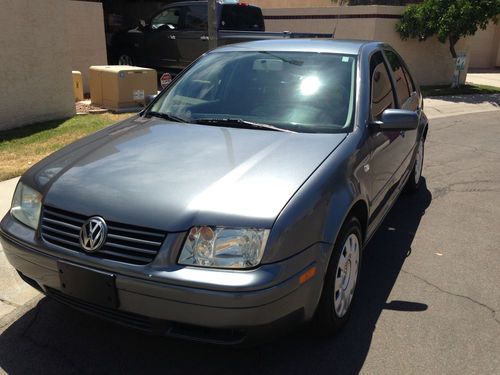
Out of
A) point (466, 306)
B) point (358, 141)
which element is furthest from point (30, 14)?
point (466, 306)

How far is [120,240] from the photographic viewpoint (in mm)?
2473

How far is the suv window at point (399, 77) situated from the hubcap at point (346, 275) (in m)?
2.02

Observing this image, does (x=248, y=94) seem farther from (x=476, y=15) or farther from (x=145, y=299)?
(x=476, y=15)

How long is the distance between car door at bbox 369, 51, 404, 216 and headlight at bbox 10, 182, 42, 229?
209cm

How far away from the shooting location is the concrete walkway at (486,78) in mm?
19041

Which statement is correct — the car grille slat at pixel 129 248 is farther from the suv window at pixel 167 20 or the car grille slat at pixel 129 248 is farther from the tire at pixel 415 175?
the suv window at pixel 167 20

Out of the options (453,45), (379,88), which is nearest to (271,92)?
(379,88)

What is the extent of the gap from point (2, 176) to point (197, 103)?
10.2ft

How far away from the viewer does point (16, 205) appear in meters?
3.02

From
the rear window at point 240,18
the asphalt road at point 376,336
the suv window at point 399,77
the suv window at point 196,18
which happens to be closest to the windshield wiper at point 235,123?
the asphalt road at point 376,336

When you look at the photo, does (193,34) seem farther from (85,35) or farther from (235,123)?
(235,123)

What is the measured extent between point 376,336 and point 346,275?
0.41 meters

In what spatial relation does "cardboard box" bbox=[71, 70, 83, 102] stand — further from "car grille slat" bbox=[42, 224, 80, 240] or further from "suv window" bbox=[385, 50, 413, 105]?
"car grille slat" bbox=[42, 224, 80, 240]

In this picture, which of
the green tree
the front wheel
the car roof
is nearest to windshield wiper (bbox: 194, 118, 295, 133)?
the car roof
